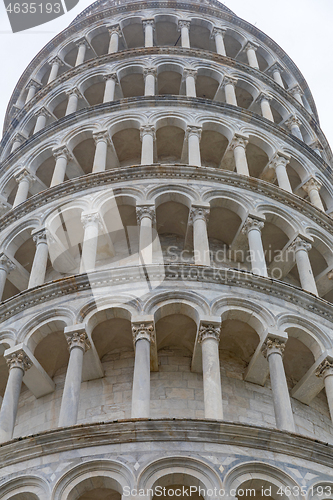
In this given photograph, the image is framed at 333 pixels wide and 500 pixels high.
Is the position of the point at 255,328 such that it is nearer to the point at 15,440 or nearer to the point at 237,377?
the point at 237,377

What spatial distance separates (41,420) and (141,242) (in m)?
4.72

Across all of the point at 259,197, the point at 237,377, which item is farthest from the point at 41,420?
the point at 259,197

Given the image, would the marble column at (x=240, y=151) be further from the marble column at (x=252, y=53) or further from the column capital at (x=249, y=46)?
the column capital at (x=249, y=46)

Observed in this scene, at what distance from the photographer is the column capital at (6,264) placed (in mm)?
18578

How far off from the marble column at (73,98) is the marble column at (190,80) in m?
3.83

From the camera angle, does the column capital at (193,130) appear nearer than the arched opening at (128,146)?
Yes

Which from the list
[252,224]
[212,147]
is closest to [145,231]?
[252,224]

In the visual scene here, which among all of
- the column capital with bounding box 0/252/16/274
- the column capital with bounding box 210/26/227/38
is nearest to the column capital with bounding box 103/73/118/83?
the column capital with bounding box 210/26/227/38

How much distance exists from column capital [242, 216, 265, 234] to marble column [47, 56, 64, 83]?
1356 cm

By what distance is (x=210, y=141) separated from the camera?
74.7 ft

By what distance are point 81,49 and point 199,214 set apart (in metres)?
13.7

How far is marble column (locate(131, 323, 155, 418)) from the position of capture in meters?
12.7

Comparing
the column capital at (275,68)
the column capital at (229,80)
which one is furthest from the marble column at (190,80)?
the column capital at (275,68)

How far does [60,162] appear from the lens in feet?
70.8
